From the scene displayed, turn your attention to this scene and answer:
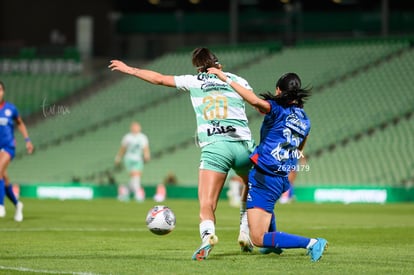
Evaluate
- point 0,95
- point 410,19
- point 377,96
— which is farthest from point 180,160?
point 0,95

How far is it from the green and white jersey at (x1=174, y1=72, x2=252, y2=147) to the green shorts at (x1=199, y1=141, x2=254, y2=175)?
0.08 metres

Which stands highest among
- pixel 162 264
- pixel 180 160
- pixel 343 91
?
pixel 343 91

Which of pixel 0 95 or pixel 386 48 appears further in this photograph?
pixel 386 48

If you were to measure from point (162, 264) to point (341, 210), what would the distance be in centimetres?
1426

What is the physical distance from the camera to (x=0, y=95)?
17.5 metres

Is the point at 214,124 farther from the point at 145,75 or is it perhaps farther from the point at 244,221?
the point at 244,221

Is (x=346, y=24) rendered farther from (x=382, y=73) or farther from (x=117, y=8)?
(x=117, y=8)

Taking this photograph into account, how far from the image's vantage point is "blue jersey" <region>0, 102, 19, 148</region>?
17.9 meters

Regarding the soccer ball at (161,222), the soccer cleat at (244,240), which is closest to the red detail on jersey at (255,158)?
the soccer cleat at (244,240)

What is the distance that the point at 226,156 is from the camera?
11.0m

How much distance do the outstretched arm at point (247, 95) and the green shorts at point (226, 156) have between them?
79cm

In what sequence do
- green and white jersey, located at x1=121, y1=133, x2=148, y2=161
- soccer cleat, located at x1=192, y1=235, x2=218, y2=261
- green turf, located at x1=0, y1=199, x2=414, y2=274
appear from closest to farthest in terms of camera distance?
green turf, located at x1=0, y1=199, x2=414, y2=274 < soccer cleat, located at x1=192, y1=235, x2=218, y2=261 < green and white jersey, located at x1=121, y1=133, x2=148, y2=161

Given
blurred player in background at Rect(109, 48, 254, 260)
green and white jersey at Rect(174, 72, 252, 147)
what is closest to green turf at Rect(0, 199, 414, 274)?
blurred player in background at Rect(109, 48, 254, 260)

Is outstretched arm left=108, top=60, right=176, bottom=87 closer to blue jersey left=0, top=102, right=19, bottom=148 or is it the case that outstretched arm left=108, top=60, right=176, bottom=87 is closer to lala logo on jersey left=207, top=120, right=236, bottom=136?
lala logo on jersey left=207, top=120, right=236, bottom=136
